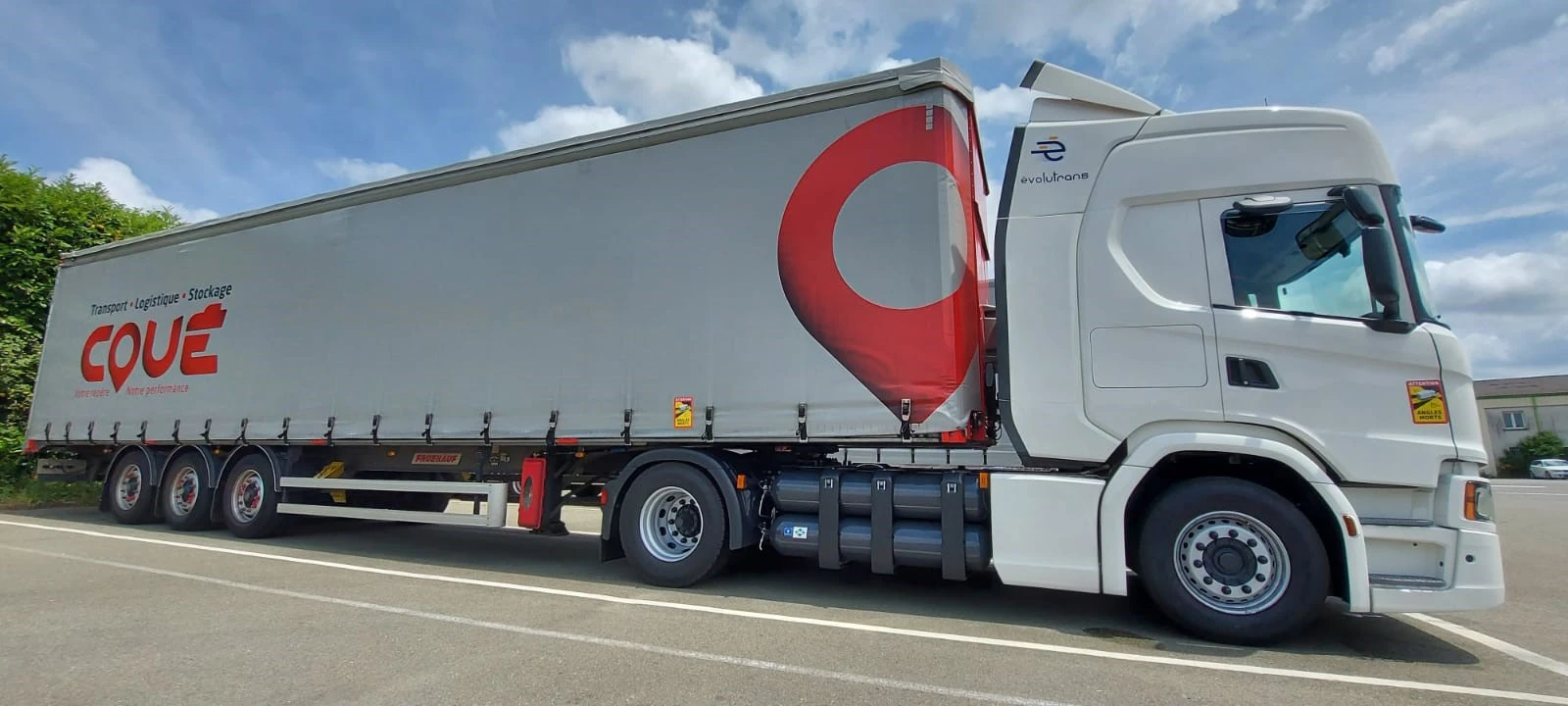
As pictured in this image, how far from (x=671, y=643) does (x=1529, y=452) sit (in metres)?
53.9

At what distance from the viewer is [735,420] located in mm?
6043

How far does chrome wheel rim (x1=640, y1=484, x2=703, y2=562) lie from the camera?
628 cm

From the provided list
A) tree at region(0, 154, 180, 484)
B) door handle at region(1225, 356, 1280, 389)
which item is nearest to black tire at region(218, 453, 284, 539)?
tree at region(0, 154, 180, 484)

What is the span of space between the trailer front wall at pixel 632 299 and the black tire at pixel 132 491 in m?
0.96

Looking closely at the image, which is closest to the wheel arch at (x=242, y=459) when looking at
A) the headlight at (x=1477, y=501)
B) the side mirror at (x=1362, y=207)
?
the side mirror at (x=1362, y=207)

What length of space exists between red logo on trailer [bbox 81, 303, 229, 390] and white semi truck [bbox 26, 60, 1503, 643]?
1.77 metres

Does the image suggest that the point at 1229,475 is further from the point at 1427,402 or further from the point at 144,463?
the point at 144,463

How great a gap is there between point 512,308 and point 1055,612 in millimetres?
5502

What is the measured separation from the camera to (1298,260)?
478 cm

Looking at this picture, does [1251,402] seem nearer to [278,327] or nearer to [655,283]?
[655,283]

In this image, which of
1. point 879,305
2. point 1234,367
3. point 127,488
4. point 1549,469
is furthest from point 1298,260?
point 1549,469

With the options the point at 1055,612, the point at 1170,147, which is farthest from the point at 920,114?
the point at 1055,612

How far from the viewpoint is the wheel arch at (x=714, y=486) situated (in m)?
5.96

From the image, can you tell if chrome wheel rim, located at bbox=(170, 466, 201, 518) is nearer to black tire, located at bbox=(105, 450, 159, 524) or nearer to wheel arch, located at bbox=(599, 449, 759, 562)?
black tire, located at bbox=(105, 450, 159, 524)
